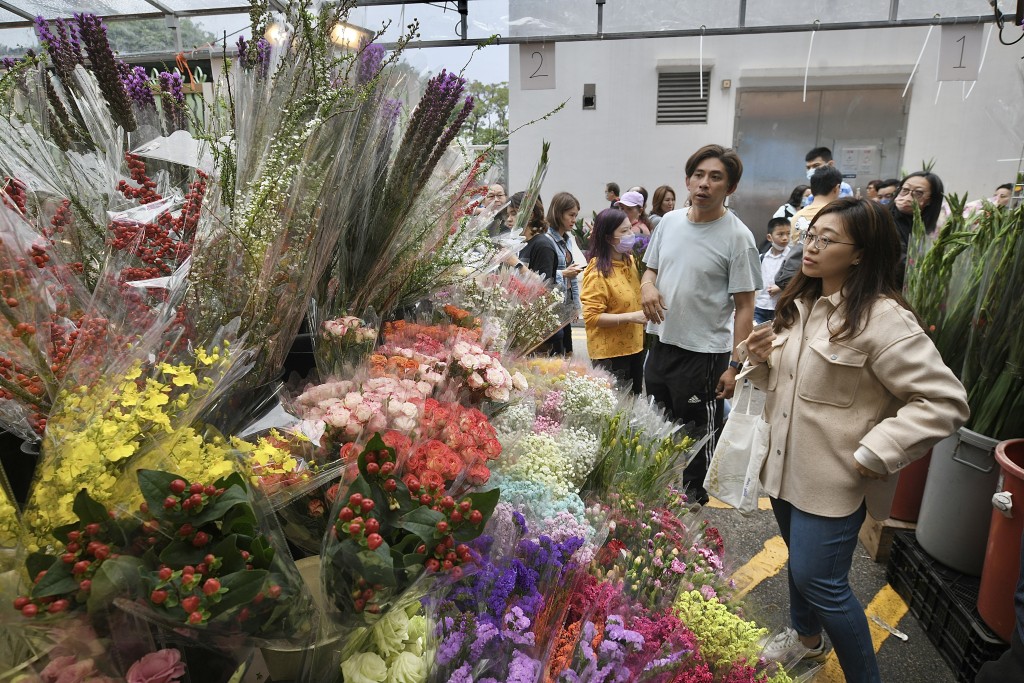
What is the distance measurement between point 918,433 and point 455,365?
141 centimetres

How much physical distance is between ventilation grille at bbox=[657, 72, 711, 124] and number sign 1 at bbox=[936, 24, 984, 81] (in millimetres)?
5636

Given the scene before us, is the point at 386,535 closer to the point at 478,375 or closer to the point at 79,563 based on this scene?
the point at 79,563

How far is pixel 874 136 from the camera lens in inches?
408

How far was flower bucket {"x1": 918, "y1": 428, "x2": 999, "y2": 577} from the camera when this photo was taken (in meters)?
2.68

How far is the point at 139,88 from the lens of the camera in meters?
1.69

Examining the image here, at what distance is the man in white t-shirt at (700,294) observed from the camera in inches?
125

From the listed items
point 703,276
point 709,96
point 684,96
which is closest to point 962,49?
point 703,276

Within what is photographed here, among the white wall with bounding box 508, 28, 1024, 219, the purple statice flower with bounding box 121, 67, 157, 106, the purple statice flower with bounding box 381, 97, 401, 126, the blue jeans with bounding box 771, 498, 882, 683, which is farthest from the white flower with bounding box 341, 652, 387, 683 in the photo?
the white wall with bounding box 508, 28, 1024, 219

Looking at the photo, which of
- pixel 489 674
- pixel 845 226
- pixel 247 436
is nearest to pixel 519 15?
pixel 845 226

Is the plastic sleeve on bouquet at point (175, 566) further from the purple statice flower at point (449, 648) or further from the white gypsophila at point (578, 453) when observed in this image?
the white gypsophila at point (578, 453)

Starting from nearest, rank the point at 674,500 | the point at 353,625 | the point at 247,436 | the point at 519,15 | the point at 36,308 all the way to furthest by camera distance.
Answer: the point at 353,625 → the point at 36,308 → the point at 247,436 → the point at 674,500 → the point at 519,15

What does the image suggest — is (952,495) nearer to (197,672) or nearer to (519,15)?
(197,672)

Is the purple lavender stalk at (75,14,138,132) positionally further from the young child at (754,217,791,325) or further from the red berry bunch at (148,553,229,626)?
the young child at (754,217,791,325)

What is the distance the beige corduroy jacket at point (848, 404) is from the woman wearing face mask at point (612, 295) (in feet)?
5.64
